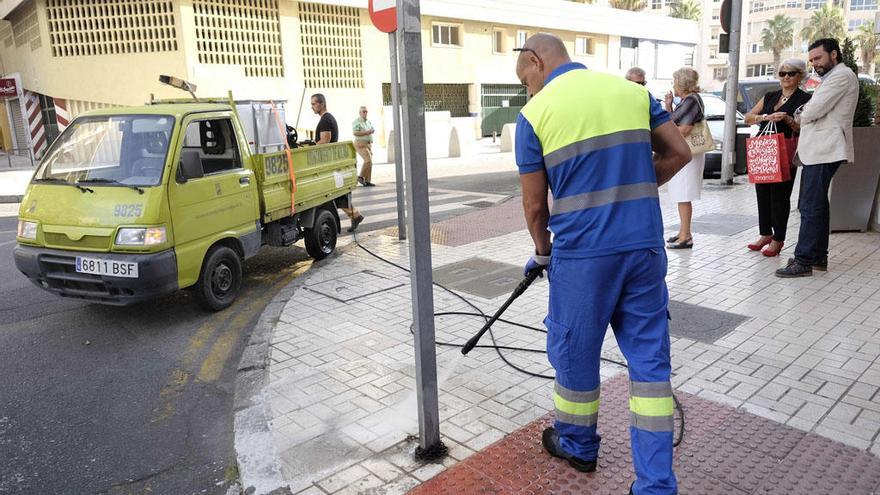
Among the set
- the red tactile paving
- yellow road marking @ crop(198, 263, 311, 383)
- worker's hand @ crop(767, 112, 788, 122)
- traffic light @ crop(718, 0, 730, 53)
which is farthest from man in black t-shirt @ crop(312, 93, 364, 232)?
traffic light @ crop(718, 0, 730, 53)

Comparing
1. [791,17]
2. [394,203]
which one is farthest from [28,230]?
[791,17]

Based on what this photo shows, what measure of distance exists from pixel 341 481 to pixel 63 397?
2.36m

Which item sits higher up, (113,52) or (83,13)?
(83,13)

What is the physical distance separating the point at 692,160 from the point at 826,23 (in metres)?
74.1

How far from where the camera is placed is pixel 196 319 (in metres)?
5.71

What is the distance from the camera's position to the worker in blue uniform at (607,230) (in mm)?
2584

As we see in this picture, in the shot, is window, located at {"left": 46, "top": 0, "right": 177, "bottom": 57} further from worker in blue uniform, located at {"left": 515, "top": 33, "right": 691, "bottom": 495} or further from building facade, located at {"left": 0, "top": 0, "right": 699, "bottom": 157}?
worker in blue uniform, located at {"left": 515, "top": 33, "right": 691, "bottom": 495}

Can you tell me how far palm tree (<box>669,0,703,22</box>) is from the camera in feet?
218

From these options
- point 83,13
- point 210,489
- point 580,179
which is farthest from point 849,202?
point 83,13

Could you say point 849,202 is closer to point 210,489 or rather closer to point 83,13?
point 210,489

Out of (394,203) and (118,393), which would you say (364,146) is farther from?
(118,393)

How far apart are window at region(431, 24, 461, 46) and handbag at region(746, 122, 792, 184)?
84.1 feet

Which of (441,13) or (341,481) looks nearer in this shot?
(341,481)

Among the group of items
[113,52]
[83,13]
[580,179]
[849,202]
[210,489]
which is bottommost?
[210,489]
